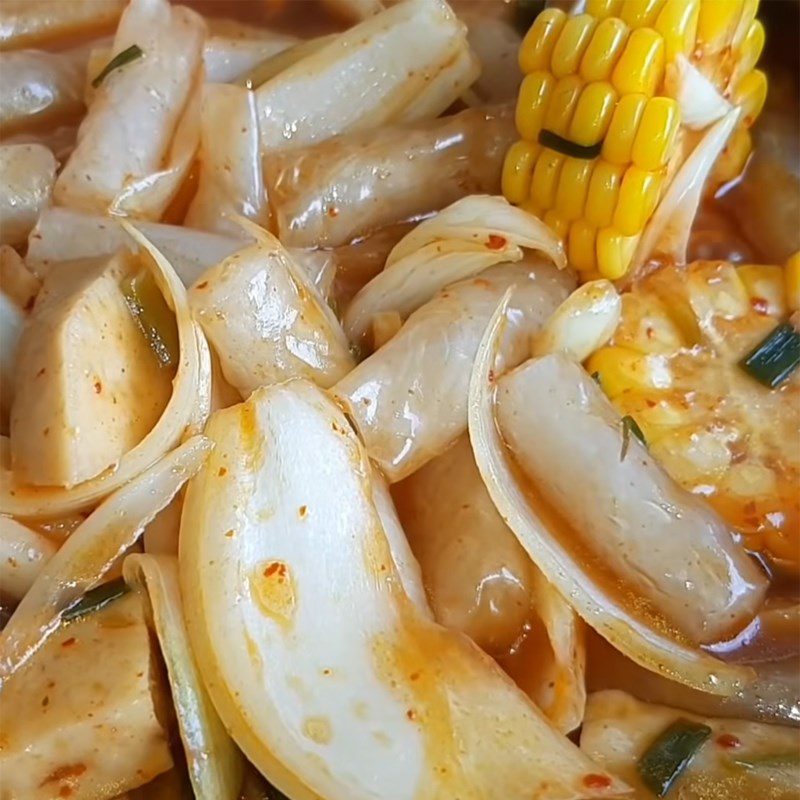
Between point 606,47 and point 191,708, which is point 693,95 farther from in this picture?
point 191,708

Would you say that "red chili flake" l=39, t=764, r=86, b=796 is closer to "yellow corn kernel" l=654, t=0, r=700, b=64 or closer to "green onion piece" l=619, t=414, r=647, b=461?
"green onion piece" l=619, t=414, r=647, b=461

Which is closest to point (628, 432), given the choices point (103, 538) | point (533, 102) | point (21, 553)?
point (533, 102)

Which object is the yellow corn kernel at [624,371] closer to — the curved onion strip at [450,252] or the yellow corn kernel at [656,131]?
the curved onion strip at [450,252]

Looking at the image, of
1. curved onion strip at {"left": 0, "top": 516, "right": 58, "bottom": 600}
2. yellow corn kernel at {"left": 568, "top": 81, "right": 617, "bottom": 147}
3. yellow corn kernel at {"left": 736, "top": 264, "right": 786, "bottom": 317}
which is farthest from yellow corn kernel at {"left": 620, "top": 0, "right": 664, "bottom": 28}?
curved onion strip at {"left": 0, "top": 516, "right": 58, "bottom": 600}

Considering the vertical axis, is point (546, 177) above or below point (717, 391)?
above

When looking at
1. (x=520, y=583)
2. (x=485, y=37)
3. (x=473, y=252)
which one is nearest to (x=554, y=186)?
(x=473, y=252)

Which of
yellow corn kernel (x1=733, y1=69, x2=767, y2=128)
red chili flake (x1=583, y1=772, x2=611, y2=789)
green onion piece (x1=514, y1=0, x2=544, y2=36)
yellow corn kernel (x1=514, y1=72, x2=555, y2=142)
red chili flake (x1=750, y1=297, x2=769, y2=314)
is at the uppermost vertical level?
green onion piece (x1=514, y1=0, x2=544, y2=36)

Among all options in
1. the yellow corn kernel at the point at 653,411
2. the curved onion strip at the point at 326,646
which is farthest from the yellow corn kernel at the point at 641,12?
the curved onion strip at the point at 326,646
